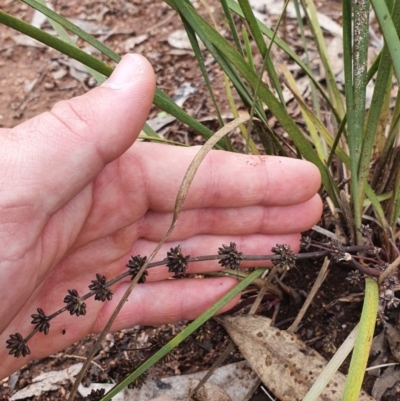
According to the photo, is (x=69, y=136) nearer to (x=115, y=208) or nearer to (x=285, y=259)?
(x=115, y=208)

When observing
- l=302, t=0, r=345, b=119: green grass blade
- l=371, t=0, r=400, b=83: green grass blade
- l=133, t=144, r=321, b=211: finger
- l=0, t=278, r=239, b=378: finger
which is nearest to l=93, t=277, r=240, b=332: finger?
l=0, t=278, r=239, b=378: finger

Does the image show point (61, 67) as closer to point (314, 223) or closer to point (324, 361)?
point (314, 223)

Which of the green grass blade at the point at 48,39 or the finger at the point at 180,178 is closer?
the green grass blade at the point at 48,39

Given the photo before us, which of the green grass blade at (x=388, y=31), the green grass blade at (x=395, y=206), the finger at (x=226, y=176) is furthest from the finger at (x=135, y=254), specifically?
the green grass blade at (x=388, y=31)

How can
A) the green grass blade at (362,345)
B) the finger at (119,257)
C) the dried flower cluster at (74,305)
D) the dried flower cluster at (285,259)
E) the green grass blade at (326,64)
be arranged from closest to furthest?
1. the green grass blade at (362,345)
2. the dried flower cluster at (74,305)
3. the dried flower cluster at (285,259)
4. the finger at (119,257)
5. the green grass blade at (326,64)

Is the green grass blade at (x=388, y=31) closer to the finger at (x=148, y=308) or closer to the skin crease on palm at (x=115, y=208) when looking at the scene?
the skin crease on palm at (x=115, y=208)

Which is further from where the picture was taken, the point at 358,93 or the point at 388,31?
the point at 358,93

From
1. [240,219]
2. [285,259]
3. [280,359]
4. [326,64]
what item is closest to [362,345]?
[285,259]

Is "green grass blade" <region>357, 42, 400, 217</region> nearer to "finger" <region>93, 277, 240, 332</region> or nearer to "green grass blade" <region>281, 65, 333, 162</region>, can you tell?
"green grass blade" <region>281, 65, 333, 162</region>
